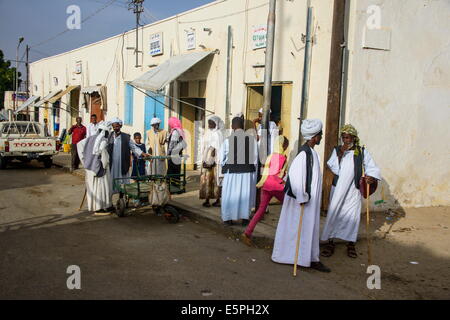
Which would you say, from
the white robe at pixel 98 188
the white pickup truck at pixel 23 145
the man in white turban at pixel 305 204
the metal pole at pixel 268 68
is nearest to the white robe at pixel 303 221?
the man in white turban at pixel 305 204

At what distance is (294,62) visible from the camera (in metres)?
8.48

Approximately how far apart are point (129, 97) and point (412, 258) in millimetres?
12298

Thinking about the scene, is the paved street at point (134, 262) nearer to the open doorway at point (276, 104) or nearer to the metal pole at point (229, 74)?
the open doorway at point (276, 104)

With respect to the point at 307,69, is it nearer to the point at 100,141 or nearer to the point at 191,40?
the point at 100,141

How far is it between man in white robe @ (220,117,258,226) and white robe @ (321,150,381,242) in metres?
1.44

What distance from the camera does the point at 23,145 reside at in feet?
45.8

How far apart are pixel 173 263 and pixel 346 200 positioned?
238cm

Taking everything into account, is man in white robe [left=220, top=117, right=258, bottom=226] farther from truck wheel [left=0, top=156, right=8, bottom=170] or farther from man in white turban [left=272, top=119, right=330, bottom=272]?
truck wheel [left=0, top=156, right=8, bottom=170]

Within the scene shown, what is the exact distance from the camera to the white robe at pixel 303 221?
4965 mm

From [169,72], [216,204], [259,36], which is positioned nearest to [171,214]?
[216,204]

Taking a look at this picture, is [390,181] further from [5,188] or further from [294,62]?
[5,188]

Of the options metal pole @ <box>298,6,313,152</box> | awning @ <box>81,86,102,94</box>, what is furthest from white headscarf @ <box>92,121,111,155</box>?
awning @ <box>81,86,102,94</box>

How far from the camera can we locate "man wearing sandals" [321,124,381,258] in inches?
215

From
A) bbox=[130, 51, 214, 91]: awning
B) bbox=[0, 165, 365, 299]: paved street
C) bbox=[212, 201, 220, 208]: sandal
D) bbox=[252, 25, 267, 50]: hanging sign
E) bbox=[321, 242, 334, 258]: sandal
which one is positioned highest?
bbox=[252, 25, 267, 50]: hanging sign
